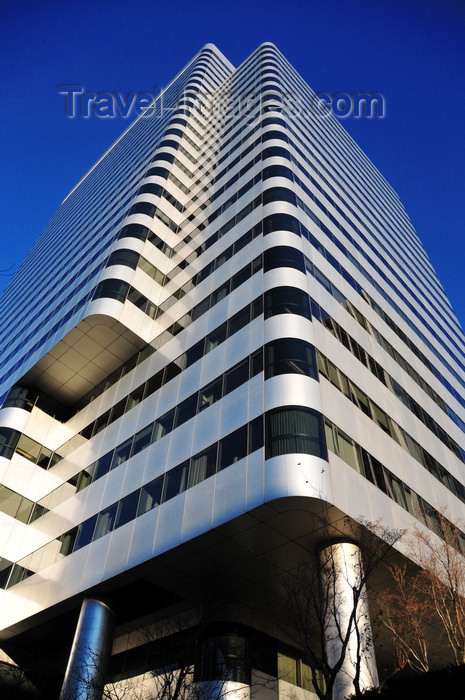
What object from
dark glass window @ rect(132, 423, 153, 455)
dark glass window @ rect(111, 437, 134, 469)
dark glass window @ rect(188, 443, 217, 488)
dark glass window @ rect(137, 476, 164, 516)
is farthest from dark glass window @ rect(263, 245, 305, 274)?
dark glass window @ rect(137, 476, 164, 516)

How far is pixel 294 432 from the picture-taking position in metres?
19.6

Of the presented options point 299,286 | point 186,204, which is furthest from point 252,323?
point 186,204

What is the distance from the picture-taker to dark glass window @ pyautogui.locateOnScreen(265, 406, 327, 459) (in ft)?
62.8

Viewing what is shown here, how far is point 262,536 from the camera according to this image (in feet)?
63.5

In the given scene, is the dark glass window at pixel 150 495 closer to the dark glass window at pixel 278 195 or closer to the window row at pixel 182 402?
the window row at pixel 182 402

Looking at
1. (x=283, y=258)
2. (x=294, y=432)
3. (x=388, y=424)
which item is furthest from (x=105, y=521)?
(x=283, y=258)

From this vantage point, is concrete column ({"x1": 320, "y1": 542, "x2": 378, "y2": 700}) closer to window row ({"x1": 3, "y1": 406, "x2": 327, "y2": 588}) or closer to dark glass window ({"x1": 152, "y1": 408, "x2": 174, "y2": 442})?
window row ({"x1": 3, "y1": 406, "x2": 327, "y2": 588})

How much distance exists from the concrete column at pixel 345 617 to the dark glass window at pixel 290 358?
7.05 meters

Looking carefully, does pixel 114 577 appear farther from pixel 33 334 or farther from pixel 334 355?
pixel 33 334

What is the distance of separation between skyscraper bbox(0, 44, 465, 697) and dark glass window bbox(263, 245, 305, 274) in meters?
0.12

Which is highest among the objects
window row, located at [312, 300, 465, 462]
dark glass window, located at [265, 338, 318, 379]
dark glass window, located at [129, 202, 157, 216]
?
dark glass window, located at [129, 202, 157, 216]

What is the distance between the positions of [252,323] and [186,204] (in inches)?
874

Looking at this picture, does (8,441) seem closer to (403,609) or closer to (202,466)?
(202,466)

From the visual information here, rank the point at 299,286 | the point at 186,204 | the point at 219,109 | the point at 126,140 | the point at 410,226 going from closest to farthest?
1. the point at 299,286
2. the point at 186,204
3. the point at 219,109
4. the point at 410,226
5. the point at 126,140
